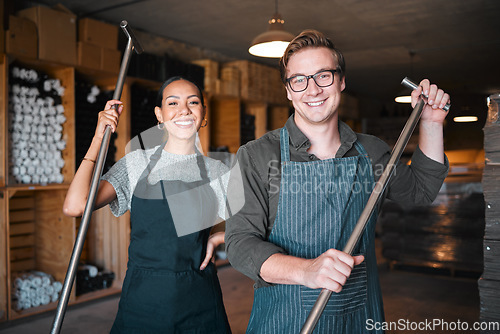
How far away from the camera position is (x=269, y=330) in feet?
4.12

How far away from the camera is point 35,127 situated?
3740 mm

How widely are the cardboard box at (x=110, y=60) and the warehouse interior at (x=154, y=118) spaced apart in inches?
0.7

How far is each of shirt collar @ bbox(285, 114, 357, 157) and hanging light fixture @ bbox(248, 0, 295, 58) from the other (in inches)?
75.1

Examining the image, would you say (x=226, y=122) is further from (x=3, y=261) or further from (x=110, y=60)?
(x=3, y=261)

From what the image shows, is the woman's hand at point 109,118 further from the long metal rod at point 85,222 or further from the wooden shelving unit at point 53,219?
the wooden shelving unit at point 53,219

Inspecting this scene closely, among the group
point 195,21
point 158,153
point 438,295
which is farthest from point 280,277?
point 195,21

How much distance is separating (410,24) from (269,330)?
179 inches

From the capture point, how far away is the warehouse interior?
361 centimetres

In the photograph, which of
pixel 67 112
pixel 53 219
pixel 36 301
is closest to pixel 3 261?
pixel 36 301

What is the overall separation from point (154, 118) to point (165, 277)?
10.5 feet

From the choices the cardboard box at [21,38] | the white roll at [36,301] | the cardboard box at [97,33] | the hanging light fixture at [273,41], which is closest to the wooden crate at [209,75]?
the cardboard box at [97,33]

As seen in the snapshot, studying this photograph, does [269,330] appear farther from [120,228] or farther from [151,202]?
[120,228]

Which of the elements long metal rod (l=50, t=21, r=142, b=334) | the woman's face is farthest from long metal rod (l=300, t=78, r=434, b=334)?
the woman's face

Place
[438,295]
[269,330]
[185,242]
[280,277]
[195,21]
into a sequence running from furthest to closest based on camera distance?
[195,21], [438,295], [185,242], [269,330], [280,277]
